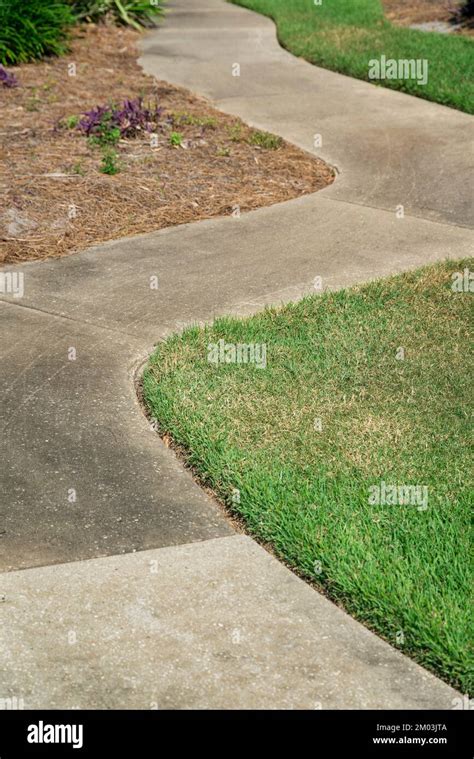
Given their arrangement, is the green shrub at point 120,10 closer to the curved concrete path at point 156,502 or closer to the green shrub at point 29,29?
the green shrub at point 29,29

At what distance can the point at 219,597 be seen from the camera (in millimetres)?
3582

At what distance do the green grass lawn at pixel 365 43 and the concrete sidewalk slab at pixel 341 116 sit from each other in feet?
0.57

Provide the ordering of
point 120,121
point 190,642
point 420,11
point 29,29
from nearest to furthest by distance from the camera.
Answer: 1. point 190,642
2. point 120,121
3. point 29,29
4. point 420,11

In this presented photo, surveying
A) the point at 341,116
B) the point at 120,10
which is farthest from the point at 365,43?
the point at 120,10

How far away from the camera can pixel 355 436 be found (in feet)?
15.0

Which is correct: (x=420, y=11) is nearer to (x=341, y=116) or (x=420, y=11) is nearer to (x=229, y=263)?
(x=341, y=116)

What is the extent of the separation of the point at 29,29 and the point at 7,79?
4.68 feet

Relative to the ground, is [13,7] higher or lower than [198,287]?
higher

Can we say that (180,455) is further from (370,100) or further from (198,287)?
(370,100)

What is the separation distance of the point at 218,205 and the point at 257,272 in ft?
4.57

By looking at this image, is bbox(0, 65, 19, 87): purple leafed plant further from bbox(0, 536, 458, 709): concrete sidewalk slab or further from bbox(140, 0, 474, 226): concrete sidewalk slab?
bbox(0, 536, 458, 709): concrete sidewalk slab

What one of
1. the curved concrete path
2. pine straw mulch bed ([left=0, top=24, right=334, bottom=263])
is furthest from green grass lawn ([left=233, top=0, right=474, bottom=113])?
the curved concrete path

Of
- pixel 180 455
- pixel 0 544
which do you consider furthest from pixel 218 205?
pixel 0 544
